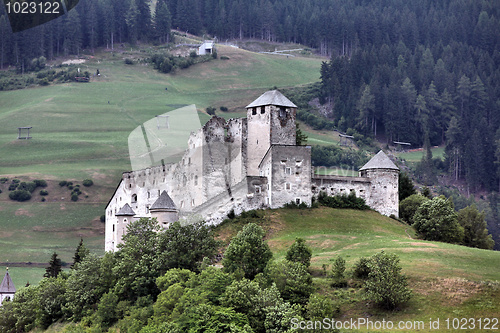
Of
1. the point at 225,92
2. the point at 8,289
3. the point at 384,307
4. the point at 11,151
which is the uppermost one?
the point at 225,92

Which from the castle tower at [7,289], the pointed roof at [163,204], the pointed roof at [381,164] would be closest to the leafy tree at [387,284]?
the pointed roof at [163,204]

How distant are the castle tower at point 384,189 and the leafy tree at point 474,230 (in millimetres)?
7538

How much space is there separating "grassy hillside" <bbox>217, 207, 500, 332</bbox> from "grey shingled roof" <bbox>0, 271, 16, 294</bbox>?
115 ft

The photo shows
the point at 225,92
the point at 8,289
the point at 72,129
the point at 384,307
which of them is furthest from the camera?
the point at 225,92

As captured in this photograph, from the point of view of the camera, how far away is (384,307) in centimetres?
4866

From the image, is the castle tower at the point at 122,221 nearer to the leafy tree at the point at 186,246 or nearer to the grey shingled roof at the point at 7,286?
the leafy tree at the point at 186,246

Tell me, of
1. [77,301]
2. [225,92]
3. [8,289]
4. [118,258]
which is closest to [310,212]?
[118,258]

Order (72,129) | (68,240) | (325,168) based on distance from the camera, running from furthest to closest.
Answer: (72,129) → (325,168) → (68,240)

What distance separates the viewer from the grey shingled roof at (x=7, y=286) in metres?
87.8

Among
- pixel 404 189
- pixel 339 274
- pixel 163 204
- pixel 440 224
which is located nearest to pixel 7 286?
pixel 163 204

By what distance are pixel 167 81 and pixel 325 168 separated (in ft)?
263

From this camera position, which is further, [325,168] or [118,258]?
[325,168]

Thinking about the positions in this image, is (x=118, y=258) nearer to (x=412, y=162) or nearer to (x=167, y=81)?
(x=412, y=162)

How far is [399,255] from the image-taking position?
184ft
